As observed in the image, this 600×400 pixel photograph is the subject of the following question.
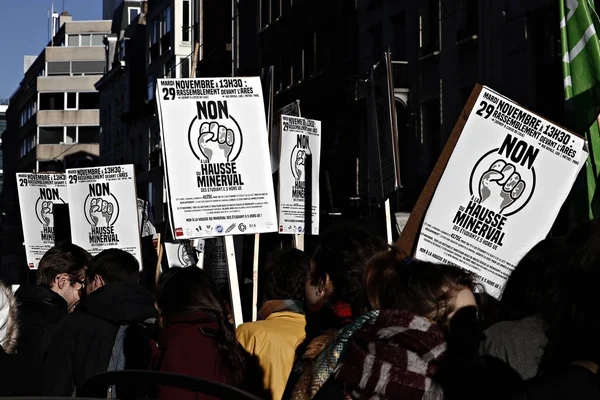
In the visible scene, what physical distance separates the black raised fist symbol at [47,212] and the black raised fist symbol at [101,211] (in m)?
2.38

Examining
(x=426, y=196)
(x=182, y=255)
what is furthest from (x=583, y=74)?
(x=182, y=255)

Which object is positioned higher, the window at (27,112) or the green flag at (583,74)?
the window at (27,112)

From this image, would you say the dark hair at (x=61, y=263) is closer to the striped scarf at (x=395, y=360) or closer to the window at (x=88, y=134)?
the striped scarf at (x=395, y=360)

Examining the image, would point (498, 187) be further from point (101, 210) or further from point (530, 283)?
point (101, 210)

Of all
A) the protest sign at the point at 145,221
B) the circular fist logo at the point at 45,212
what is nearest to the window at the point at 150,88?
the protest sign at the point at 145,221

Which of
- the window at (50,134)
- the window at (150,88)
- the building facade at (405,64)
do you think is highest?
the window at (150,88)

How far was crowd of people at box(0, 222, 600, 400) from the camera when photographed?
2924 millimetres

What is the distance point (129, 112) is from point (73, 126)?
23290 mm

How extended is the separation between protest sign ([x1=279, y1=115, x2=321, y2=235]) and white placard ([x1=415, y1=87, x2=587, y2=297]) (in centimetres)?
563

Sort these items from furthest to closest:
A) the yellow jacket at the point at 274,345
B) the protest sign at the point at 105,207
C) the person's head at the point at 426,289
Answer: the protest sign at the point at 105,207 < the yellow jacket at the point at 274,345 < the person's head at the point at 426,289

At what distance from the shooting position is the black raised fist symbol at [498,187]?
6527 mm

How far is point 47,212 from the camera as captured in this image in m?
17.4

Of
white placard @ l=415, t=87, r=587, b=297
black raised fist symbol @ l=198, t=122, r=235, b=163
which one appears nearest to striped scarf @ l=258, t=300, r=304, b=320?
white placard @ l=415, t=87, r=587, b=297

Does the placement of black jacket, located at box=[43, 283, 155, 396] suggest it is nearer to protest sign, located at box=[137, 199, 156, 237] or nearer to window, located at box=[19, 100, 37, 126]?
protest sign, located at box=[137, 199, 156, 237]
